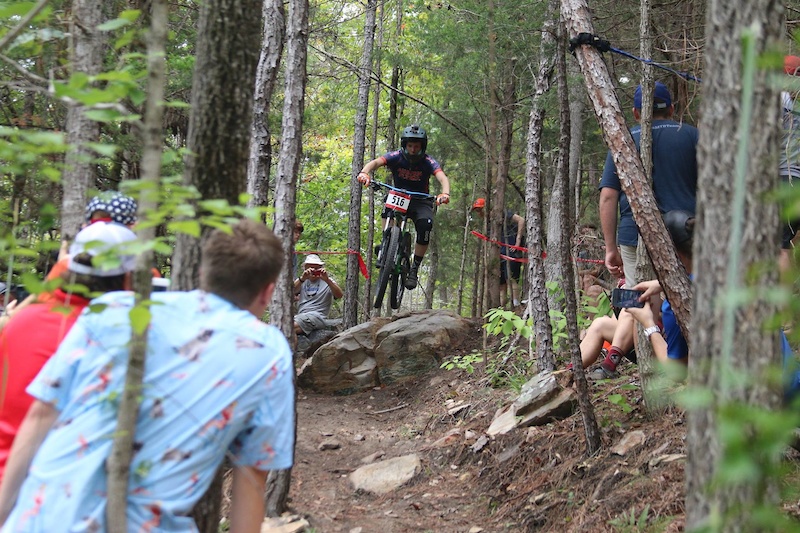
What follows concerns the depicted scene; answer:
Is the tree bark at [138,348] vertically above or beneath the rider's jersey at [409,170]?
beneath

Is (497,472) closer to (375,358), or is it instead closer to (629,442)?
(629,442)

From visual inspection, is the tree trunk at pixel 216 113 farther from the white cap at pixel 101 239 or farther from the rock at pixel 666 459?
the rock at pixel 666 459

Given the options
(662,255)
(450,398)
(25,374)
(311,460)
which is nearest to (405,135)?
(450,398)

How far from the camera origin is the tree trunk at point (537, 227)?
674cm

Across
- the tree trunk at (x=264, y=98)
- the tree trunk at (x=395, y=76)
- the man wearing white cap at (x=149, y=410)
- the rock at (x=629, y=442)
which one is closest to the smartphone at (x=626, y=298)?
the rock at (x=629, y=442)

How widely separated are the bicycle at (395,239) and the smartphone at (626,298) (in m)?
4.63

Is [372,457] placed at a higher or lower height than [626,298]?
lower

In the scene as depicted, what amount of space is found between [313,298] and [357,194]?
8.56 ft

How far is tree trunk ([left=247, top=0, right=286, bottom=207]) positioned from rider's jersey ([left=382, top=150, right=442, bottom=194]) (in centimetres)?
376

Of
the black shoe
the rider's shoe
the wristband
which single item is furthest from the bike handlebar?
the wristband

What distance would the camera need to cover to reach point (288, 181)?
5.34 meters

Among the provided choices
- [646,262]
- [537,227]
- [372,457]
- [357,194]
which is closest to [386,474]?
[372,457]

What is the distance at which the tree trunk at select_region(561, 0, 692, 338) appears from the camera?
4086 millimetres

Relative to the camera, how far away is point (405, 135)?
349 inches
